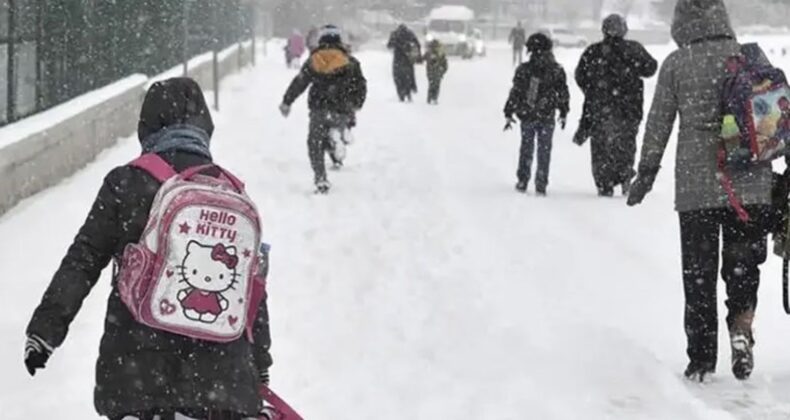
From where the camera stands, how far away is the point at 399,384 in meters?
6.59

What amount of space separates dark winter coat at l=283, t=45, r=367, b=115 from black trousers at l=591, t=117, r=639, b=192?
97.3 inches

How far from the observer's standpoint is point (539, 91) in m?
13.2

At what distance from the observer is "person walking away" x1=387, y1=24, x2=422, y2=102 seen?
28047 mm

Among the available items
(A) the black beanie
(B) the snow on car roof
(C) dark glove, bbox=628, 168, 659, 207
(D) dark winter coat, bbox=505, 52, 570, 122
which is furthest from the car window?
(A) the black beanie

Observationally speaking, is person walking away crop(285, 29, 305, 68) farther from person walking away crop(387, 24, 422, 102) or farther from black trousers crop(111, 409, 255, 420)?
black trousers crop(111, 409, 255, 420)

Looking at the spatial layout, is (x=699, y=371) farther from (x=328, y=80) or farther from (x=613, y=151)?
(x=328, y=80)

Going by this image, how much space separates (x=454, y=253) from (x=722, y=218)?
4.00 m

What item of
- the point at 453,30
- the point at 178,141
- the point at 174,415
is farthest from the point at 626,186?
the point at 453,30

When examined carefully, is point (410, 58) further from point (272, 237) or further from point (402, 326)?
point (402, 326)

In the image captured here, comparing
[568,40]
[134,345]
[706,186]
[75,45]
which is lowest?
[568,40]

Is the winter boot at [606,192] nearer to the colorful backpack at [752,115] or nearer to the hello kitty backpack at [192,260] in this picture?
the colorful backpack at [752,115]

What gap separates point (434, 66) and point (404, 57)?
879mm

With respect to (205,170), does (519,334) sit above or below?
below

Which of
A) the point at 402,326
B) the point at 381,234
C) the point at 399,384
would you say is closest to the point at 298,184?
the point at 381,234
